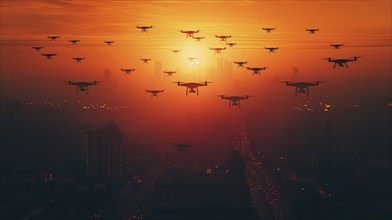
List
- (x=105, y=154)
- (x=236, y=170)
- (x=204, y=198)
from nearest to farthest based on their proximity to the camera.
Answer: (x=204, y=198), (x=236, y=170), (x=105, y=154)

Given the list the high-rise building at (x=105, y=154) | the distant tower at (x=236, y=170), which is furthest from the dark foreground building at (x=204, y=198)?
the high-rise building at (x=105, y=154)

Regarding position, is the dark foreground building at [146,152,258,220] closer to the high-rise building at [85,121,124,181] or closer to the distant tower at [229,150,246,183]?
the distant tower at [229,150,246,183]

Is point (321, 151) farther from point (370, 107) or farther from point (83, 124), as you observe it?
point (83, 124)

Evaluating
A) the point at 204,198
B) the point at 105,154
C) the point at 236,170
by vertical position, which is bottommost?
the point at 204,198

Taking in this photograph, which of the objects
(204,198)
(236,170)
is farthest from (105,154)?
(236,170)

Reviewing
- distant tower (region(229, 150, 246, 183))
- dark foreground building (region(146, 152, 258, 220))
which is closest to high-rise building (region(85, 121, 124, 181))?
dark foreground building (region(146, 152, 258, 220))

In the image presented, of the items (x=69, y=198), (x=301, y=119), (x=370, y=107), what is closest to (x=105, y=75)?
(x=69, y=198)

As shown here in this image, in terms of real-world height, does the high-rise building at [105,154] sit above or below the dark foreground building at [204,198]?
above

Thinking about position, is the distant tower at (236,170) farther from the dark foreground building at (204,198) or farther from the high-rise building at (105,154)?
the high-rise building at (105,154)

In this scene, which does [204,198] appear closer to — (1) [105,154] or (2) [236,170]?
(2) [236,170]
